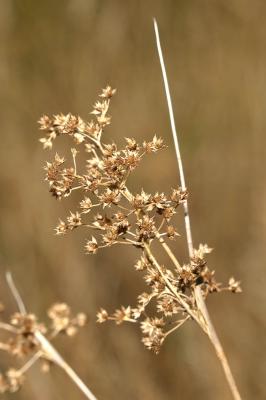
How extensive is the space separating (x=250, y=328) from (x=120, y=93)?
1.75 meters

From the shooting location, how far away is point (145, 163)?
160 inches

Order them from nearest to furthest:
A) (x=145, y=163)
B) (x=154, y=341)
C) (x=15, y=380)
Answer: (x=15, y=380) → (x=154, y=341) → (x=145, y=163)

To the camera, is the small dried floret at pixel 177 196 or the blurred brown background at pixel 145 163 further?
the blurred brown background at pixel 145 163

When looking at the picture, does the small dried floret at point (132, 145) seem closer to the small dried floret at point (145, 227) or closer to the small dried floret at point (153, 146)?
the small dried floret at point (153, 146)

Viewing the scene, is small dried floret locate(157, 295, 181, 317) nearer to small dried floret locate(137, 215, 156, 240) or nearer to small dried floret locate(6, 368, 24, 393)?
small dried floret locate(137, 215, 156, 240)

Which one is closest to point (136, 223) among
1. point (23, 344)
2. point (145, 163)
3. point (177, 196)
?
point (177, 196)

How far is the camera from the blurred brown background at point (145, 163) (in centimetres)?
343

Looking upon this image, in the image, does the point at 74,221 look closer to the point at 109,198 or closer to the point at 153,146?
the point at 109,198

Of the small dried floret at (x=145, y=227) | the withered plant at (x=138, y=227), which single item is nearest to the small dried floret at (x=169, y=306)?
the withered plant at (x=138, y=227)

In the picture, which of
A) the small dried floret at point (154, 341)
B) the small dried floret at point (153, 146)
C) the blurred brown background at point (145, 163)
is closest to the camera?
the small dried floret at point (154, 341)

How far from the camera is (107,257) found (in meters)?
3.84

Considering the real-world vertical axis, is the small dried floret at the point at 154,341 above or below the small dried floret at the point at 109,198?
below

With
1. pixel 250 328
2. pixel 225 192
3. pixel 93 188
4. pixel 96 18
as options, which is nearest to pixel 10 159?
pixel 96 18

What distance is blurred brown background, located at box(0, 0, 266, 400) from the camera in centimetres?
343
